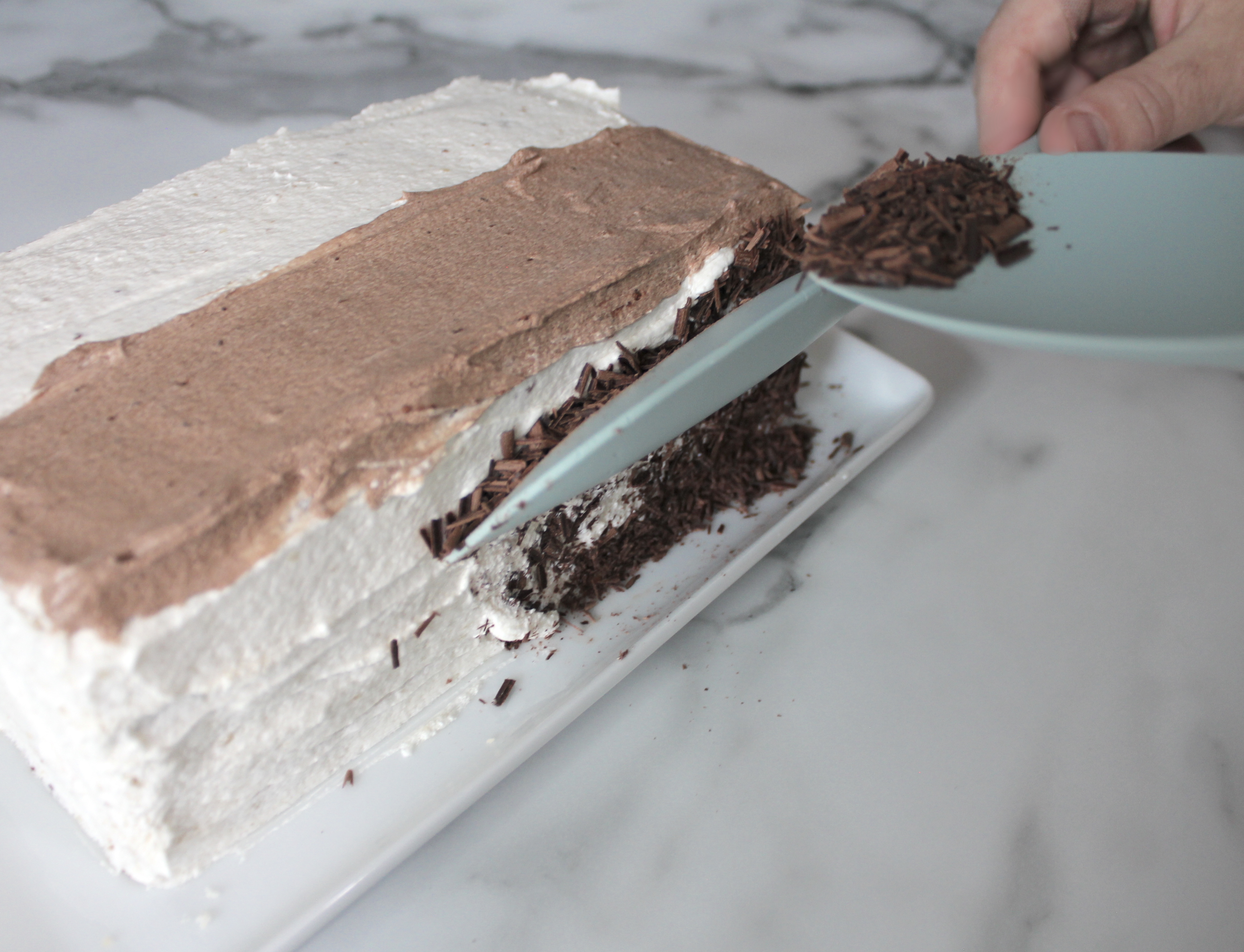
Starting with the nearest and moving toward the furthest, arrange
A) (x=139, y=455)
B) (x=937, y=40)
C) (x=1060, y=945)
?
(x=139, y=455), (x=1060, y=945), (x=937, y=40)

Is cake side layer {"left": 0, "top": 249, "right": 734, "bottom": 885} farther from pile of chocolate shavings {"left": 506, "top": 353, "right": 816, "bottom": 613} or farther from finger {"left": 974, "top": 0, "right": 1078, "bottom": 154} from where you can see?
finger {"left": 974, "top": 0, "right": 1078, "bottom": 154}

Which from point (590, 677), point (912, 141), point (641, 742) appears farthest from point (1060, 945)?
point (912, 141)

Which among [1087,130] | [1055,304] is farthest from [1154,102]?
[1055,304]

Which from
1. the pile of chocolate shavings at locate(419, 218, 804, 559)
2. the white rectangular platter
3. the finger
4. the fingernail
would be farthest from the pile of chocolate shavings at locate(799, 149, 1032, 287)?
the finger

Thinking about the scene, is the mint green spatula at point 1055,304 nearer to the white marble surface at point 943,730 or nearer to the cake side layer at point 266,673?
the cake side layer at point 266,673

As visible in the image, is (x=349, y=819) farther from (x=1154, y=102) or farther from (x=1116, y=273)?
(x=1154, y=102)

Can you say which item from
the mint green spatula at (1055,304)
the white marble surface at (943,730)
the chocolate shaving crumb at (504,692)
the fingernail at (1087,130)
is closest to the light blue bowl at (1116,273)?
the mint green spatula at (1055,304)

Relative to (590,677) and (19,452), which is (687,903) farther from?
(19,452)
